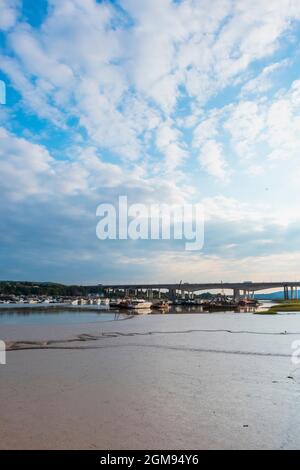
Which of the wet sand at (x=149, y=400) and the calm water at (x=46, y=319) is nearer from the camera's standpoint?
the wet sand at (x=149, y=400)

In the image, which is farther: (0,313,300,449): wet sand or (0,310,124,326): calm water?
(0,310,124,326): calm water

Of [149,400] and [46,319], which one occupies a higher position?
[149,400]

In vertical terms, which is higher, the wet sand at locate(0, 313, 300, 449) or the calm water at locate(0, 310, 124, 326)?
the wet sand at locate(0, 313, 300, 449)

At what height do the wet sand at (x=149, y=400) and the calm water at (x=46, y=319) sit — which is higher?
the wet sand at (x=149, y=400)

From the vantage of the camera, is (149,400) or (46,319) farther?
(46,319)
